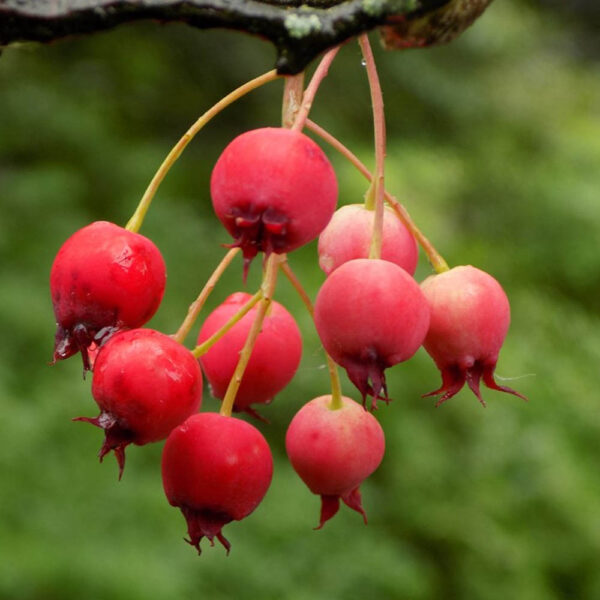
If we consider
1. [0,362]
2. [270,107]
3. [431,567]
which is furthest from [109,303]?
[270,107]

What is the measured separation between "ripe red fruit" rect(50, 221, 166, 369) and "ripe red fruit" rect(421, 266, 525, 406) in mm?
176

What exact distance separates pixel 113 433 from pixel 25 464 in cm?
112

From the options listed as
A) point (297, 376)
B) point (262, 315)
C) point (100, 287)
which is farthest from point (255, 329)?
point (297, 376)

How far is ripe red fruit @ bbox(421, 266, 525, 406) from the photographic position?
635 millimetres

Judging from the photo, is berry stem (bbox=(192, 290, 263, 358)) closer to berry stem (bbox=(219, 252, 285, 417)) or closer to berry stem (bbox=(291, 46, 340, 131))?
berry stem (bbox=(219, 252, 285, 417))

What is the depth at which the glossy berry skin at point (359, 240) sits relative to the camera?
0.66m

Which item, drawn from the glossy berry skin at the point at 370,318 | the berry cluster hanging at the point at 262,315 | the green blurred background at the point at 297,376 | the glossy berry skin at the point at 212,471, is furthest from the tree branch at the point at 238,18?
the green blurred background at the point at 297,376

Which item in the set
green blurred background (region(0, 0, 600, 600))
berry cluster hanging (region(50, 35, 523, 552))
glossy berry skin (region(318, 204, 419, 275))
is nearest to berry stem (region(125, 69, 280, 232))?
berry cluster hanging (region(50, 35, 523, 552))

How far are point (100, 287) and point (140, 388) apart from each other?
0.06 meters

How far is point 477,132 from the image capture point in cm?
320

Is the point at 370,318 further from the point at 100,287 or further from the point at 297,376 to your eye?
the point at 297,376

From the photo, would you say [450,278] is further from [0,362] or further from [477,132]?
[477,132]

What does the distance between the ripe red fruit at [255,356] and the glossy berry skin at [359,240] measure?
79mm

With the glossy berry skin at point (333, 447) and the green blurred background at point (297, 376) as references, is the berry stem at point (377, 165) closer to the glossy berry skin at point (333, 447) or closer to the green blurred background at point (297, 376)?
the glossy berry skin at point (333, 447)
